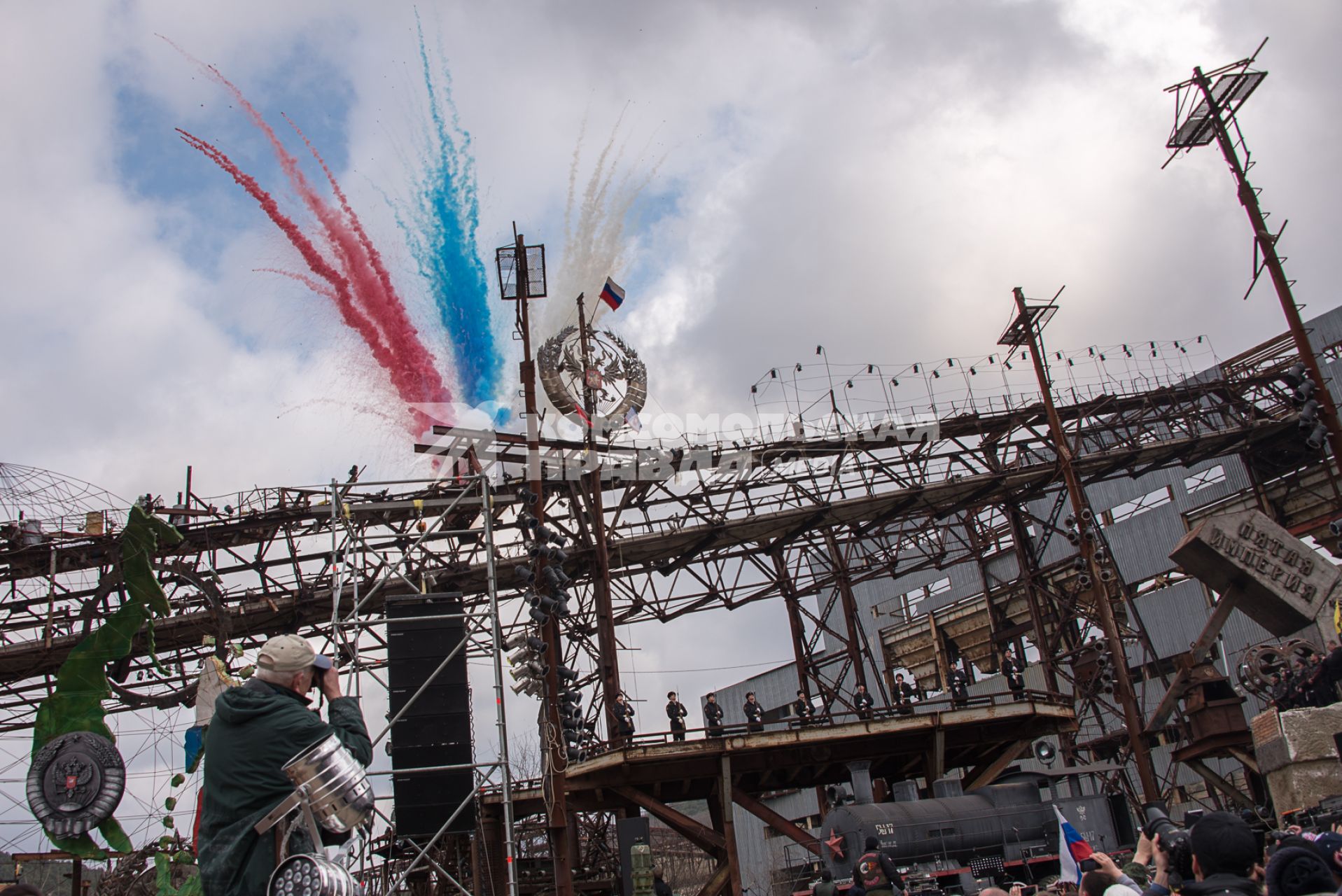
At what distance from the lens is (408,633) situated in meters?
15.4

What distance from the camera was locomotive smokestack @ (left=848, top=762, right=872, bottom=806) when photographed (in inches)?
864

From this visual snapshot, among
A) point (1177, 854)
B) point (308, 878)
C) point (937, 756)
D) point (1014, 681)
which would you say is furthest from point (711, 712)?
point (308, 878)

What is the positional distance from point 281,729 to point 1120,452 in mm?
33116

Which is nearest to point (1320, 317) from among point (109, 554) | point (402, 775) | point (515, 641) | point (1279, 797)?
point (1279, 797)

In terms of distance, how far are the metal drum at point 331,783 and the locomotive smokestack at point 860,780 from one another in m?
19.8

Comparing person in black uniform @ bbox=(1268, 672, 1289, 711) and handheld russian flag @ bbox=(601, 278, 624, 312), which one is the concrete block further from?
handheld russian flag @ bbox=(601, 278, 624, 312)

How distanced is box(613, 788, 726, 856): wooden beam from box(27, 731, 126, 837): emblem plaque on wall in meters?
11.2

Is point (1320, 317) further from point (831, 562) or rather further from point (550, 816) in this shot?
point (550, 816)

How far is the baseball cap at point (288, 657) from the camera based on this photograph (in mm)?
3977

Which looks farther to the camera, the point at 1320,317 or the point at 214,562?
the point at 1320,317

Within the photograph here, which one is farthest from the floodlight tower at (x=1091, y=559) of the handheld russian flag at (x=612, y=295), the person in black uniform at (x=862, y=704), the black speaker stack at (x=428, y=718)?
the black speaker stack at (x=428, y=718)

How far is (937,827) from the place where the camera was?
18656 millimetres

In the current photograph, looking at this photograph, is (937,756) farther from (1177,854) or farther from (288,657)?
(288,657)

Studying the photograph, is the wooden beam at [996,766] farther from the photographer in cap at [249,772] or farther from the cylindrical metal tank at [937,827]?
the photographer in cap at [249,772]
